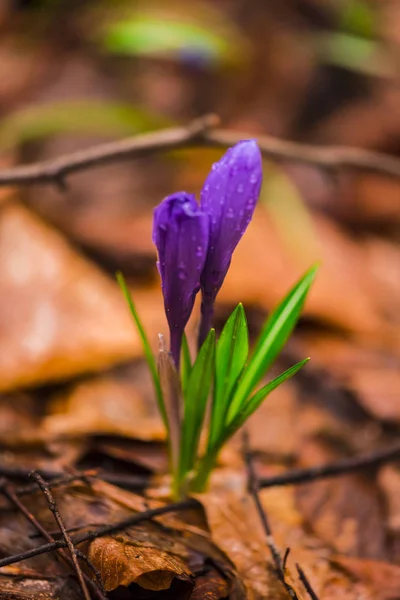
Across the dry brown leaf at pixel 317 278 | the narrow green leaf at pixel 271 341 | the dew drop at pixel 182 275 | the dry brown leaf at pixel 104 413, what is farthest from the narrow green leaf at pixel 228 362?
the dry brown leaf at pixel 317 278

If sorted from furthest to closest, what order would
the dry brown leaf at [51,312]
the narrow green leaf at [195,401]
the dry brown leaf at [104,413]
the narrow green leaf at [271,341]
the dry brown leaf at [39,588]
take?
1. the dry brown leaf at [51,312]
2. the dry brown leaf at [104,413]
3. the narrow green leaf at [271,341]
4. the narrow green leaf at [195,401]
5. the dry brown leaf at [39,588]

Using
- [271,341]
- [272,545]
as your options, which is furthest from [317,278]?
[272,545]

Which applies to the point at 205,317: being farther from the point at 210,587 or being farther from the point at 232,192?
the point at 210,587

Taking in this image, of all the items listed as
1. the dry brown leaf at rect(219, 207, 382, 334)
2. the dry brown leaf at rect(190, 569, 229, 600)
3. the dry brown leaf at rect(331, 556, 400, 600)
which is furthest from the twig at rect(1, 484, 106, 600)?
the dry brown leaf at rect(219, 207, 382, 334)

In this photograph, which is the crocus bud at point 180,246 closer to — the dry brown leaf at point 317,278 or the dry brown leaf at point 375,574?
the dry brown leaf at point 375,574

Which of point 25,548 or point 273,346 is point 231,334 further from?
point 25,548

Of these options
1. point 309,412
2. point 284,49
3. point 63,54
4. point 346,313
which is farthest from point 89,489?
point 284,49

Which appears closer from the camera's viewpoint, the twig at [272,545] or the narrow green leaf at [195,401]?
the twig at [272,545]

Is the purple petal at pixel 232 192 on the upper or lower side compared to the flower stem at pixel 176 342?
upper
